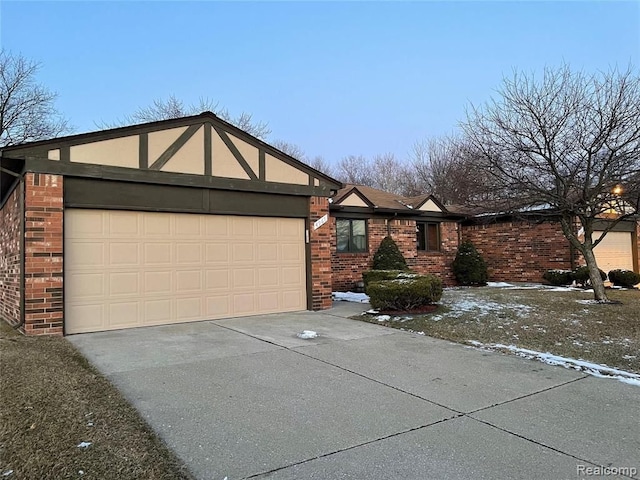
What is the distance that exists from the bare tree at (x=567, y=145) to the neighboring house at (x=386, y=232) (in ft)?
15.6

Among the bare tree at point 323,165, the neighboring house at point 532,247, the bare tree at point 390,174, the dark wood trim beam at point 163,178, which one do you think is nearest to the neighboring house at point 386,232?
the neighboring house at point 532,247

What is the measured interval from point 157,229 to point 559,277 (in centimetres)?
1295

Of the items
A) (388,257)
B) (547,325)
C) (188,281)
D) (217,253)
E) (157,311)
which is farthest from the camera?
(388,257)

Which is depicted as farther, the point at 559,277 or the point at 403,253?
the point at 403,253

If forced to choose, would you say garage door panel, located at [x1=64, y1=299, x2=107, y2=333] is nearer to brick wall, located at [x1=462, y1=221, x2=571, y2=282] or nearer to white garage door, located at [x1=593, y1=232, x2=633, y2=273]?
brick wall, located at [x1=462, y1=221, x2=571, y2=282]

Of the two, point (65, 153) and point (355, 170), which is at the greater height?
point (355, 170)

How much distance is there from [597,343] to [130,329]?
7.75 meters

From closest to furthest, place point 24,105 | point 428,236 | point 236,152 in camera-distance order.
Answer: point 236,152, point 428,236, point 24,105

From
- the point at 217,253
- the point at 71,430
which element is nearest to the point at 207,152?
the point at 217,253

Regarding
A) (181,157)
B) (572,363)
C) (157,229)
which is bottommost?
(572,363)

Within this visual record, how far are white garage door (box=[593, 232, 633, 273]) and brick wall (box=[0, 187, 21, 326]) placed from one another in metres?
18.2

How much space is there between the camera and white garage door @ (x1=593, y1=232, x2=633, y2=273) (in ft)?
55.3

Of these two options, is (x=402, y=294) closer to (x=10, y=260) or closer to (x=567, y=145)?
(x=567, y=145)

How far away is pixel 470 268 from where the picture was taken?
16266 millimetres
